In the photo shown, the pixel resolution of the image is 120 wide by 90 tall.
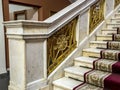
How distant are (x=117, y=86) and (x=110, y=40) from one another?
1.13 m

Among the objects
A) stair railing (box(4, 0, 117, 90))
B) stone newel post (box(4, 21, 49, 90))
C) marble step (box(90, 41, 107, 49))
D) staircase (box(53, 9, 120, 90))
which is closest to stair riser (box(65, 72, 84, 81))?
staircase (box(53, 9, 120, 90))

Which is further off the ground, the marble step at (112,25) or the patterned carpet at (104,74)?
the marble step at (112,25)

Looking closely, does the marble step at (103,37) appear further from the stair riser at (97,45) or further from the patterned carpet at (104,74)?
the patterned carpet at (104,74)

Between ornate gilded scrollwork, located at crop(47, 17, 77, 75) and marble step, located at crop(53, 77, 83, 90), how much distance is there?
6.9 inches

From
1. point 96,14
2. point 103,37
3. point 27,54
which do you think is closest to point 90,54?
point 103,37

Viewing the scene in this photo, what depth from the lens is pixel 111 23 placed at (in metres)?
3.17

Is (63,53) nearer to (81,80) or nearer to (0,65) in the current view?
(81,80)

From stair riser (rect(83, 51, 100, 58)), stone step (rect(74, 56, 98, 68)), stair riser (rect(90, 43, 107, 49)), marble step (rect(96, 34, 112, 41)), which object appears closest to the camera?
stone step (rect(74, 56, 98, 68))

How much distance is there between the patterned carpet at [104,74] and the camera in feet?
5.77

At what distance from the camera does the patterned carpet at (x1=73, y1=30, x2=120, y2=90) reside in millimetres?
1758

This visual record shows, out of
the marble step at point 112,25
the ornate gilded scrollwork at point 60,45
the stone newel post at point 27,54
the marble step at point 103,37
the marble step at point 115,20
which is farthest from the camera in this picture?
the marble step at point 115,20

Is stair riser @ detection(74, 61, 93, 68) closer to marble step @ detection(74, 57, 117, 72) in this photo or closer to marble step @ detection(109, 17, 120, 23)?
marble step @ detection(74, 57, 117, 72)

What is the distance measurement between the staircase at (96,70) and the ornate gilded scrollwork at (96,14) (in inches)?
10.3

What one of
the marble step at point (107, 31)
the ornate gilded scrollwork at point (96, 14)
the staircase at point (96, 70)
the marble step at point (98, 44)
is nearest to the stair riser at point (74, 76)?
A: the staircase at point (96, 70)
